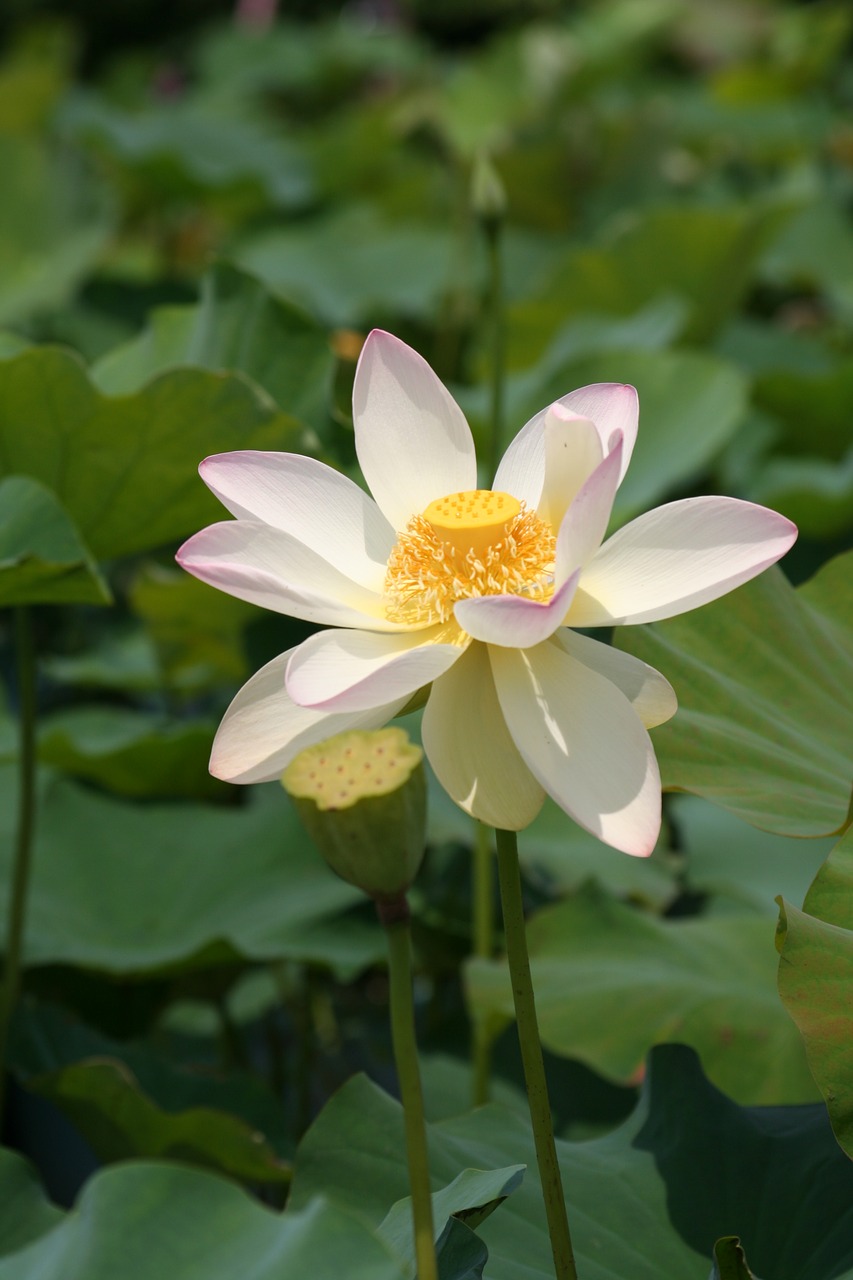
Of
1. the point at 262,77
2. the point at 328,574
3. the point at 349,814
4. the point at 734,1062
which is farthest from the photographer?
the point at 262,77

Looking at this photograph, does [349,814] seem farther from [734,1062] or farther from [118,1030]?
[118,1030]

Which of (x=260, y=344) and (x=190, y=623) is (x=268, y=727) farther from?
(x=190, y=623)

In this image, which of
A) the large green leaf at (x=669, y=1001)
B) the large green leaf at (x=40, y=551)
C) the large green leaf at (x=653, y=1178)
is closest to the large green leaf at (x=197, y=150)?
the large green leaf at (x=40, y=551)

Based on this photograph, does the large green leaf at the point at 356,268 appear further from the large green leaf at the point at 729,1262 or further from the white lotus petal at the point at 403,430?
the large green leaf at the point at 729,1262

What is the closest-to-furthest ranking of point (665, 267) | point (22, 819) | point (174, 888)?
point (22, 819) → point (174, 888) → point (665, 267)

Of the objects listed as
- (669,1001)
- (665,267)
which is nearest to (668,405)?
(665,267)

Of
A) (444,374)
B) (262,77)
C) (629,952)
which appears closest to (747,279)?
(444,374)
